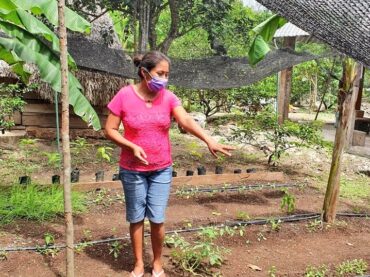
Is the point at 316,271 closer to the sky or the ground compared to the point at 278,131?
closer to the ground

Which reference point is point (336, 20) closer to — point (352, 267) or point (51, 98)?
point (352, 267)

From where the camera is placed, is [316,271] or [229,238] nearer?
[316,271]

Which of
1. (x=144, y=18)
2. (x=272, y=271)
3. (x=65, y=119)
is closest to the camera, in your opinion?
(x=65, y=119)

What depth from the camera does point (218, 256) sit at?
3.22 m

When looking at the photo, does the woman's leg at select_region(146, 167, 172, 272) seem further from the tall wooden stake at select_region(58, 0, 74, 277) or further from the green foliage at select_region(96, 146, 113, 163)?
the green foliage at select_region(96, 146, 113, 163)

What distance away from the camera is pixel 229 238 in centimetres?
388

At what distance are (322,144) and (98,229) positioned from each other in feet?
13.7

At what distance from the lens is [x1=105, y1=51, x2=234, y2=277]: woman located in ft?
8.93

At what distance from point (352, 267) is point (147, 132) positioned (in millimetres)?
2014

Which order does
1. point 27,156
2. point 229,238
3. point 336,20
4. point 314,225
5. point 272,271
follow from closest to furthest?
1. point 336,20
2. point 272,271
3. point 229,238
4. point 314,225
5. point 27,156

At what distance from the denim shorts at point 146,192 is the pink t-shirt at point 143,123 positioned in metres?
0.06

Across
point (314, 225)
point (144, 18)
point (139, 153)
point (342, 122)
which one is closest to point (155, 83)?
point (139, 153)

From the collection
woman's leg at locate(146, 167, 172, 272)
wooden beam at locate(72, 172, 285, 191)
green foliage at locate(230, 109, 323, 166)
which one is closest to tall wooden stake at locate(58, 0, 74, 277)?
woman's leg at locate(146, 167, 172, 272)

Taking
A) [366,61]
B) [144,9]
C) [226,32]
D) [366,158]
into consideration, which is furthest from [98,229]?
[366,158]
